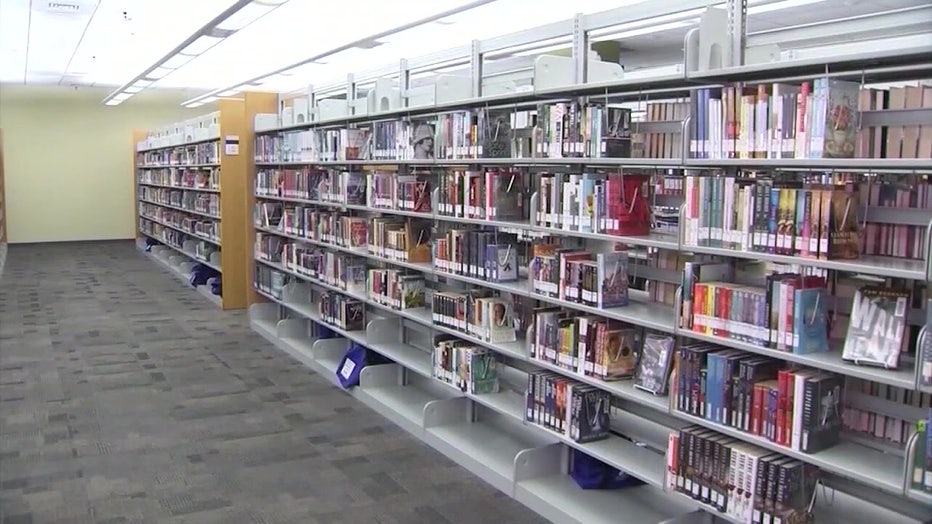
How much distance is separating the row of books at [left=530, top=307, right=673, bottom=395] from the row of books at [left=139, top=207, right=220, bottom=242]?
22.7 feet

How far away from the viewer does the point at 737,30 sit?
3.14 meters

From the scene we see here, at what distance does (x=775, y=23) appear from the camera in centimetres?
860

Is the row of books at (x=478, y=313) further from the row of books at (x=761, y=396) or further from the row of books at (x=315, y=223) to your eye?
the row of books at (x=761, y=396)

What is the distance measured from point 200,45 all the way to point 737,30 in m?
5.79

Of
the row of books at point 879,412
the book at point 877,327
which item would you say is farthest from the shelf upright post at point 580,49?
the row of books at point 879,412

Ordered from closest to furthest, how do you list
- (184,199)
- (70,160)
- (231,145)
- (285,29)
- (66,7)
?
(66,7)
(231,145)
(285,29)
(184,199)
(70,160)

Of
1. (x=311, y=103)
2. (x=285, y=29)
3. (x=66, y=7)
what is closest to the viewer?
(x=311, y=103)

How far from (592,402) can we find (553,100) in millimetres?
1561

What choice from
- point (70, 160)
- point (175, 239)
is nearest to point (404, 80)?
point (175, 239)

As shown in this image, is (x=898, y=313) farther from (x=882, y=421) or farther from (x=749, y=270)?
(x=749, y=270)

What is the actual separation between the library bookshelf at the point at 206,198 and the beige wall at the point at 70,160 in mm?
1518

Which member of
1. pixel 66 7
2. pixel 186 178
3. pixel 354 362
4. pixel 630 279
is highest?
pixel 66 7

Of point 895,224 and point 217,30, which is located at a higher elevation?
point 217,30

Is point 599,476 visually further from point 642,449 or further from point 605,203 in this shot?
point 605,203
